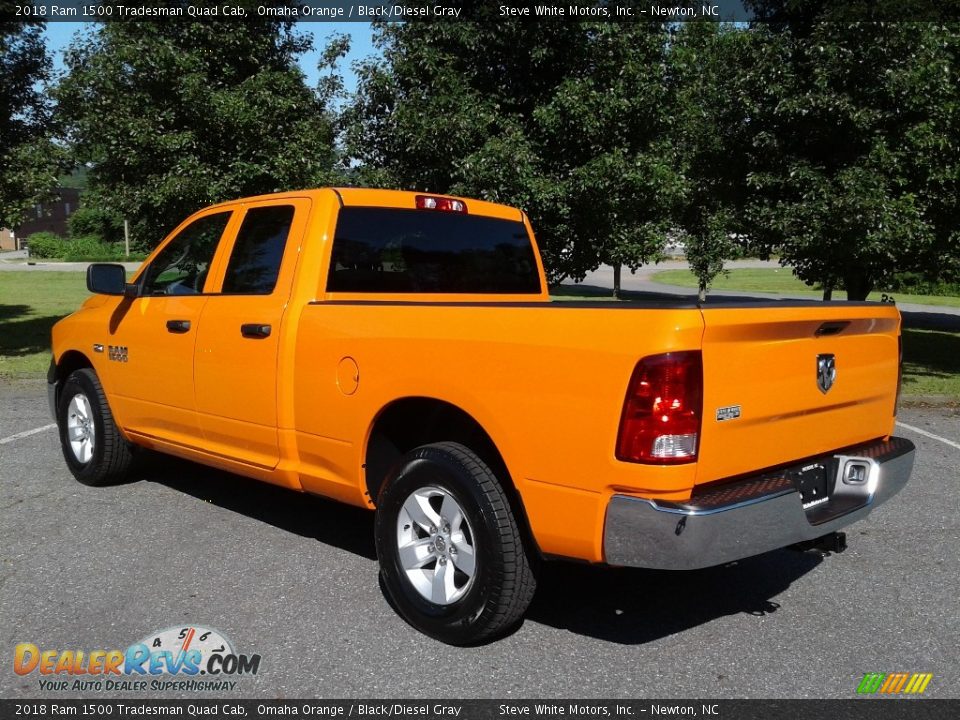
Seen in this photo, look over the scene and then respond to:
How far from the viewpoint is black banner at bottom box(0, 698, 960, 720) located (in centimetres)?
310

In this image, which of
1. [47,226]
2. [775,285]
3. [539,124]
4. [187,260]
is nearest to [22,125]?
[539,124]

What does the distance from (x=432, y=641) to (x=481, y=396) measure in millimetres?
1077

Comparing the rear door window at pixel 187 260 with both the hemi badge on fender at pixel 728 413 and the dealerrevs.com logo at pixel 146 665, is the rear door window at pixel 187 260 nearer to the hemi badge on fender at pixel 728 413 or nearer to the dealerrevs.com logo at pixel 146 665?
the dealerrevs.com logo at pixel 146 665

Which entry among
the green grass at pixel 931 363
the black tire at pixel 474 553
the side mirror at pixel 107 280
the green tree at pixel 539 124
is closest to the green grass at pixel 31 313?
the green tree at pixel 539 124

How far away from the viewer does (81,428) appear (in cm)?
613

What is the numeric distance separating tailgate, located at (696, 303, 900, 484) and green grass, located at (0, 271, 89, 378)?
35.6 ft

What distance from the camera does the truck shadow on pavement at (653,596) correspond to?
388cm

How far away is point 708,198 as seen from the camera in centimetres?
1383

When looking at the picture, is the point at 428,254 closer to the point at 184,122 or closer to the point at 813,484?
the point at 813,484

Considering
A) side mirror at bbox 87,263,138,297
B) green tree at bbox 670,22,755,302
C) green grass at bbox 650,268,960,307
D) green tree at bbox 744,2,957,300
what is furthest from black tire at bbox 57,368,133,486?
green grass at bbox 650,268,960,307

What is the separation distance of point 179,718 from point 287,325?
1883 millimetres

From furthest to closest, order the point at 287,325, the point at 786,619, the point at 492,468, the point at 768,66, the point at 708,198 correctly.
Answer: the point at 708,198 → the point at 768,66 → the point at 287,325 → the point at 786,619 → the point at 492,468

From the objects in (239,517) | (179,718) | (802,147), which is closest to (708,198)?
(802,147)

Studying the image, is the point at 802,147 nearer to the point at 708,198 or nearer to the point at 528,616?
the point at 708,198
